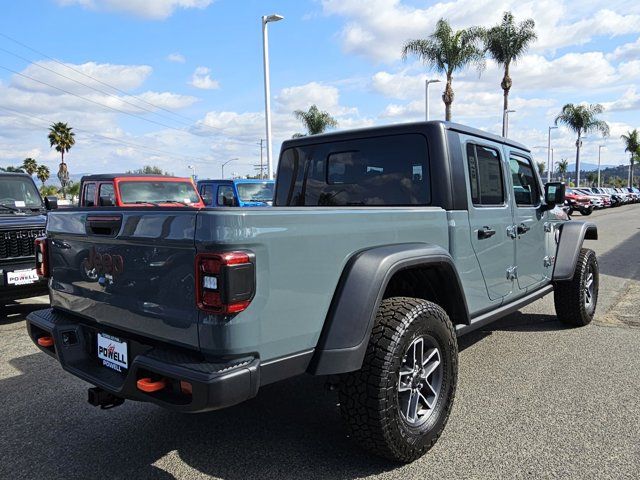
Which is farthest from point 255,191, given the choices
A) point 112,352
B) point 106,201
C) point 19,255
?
point 112,352

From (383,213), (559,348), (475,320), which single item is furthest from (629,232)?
(383,213)

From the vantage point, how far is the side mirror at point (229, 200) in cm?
1312

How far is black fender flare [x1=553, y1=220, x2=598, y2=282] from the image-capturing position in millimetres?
4945

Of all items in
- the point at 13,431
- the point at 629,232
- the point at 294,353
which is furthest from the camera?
the point at 629,232

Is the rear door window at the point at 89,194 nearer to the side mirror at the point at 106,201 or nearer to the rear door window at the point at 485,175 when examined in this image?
the side mirror at the point at 106,201

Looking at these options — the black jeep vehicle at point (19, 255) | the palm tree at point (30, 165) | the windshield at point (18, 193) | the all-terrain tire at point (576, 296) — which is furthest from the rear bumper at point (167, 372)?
the palm tree at point (30, 165)

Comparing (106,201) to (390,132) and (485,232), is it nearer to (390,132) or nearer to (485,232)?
Result: (390,132)

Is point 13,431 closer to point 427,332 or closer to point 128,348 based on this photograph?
point 128,348

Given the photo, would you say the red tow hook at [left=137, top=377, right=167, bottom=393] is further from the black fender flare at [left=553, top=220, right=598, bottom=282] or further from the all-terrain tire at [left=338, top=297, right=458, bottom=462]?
the black fender flare at [left=553, top=220, right=598, bottom=282]

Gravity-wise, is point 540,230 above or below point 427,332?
above

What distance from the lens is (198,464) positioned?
2.79m

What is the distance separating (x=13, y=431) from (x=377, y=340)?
7.99 ft

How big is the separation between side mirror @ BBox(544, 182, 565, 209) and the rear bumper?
3539 mm

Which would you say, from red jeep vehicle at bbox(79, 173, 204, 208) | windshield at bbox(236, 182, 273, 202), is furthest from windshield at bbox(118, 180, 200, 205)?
windshield at bbox(236, 182, 273, 202)
